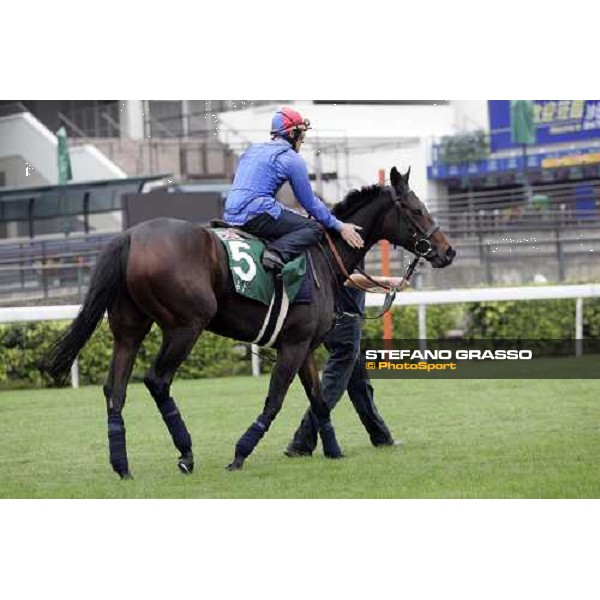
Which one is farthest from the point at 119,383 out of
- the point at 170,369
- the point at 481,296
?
the point at 481,296

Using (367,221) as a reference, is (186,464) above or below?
below

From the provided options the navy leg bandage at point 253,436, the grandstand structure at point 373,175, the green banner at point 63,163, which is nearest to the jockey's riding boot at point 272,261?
the navy leg bandage at point 253,436

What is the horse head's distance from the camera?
772cm

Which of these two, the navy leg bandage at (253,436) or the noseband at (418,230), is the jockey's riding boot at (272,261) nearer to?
the navy leg bandage at (253,436)

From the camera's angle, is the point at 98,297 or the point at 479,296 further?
the point at 479,296

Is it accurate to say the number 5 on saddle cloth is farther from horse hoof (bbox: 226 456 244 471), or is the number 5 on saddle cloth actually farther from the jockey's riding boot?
horse hoof (bbox: 226 456 244 471)

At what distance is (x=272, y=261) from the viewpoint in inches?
278

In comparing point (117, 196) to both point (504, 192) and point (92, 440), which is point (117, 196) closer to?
point (504, 192)

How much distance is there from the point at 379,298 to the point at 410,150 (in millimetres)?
3610

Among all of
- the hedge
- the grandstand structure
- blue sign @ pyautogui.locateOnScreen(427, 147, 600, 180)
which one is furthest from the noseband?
blue sign @ pyautogui.locateOnScreen(427, 147, 600, 180)

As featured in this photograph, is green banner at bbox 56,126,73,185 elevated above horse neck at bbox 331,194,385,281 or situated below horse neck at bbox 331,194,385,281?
above

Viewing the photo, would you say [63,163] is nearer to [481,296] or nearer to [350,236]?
[481,296]

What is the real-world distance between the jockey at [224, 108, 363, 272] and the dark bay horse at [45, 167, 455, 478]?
25 cm

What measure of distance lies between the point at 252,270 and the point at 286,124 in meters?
0.85
